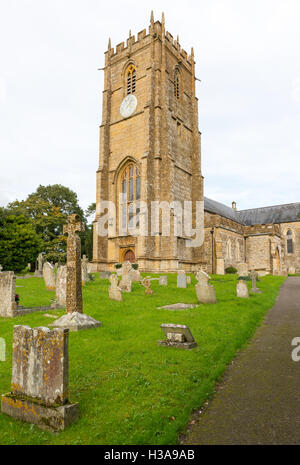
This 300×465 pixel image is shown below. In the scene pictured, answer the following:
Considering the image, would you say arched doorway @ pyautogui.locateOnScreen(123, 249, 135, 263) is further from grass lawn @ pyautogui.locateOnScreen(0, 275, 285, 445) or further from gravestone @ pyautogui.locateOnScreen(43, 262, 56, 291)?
grass lawn @ pyautogui.locateOnScreen(0, 275, 285, 445)

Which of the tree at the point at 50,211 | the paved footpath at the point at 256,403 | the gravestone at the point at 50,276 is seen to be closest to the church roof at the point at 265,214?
the tree at the point at 50,211

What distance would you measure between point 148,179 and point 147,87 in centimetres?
864

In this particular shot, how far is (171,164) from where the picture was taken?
25.7 meters

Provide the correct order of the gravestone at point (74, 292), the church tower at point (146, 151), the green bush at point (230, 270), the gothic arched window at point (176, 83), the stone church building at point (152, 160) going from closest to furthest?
the gravestone at point (74, 292) < the church tower at point (146, 151) < the stone church building at point (152, 160) < the gothic arched window at point (176, 83) < the green bush at point (230, 270)

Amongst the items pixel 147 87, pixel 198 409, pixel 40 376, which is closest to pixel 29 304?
pixel 40 376

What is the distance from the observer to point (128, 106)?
28609 mm

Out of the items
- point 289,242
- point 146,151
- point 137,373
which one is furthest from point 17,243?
point 289,242

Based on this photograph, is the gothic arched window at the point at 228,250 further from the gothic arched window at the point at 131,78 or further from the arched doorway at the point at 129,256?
the gothic arched window at the point at 131,78

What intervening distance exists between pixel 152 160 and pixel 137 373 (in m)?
22.4

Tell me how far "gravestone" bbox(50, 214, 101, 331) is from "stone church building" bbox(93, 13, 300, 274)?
15.4m

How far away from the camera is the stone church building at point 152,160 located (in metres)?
25.1

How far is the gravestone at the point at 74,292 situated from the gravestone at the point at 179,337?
2.26m

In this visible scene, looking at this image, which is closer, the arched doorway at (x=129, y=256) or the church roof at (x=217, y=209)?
the arched doorway at (x=129, y=256)

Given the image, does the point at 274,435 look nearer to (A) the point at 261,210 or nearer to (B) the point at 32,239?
(B) the point at 32,239
